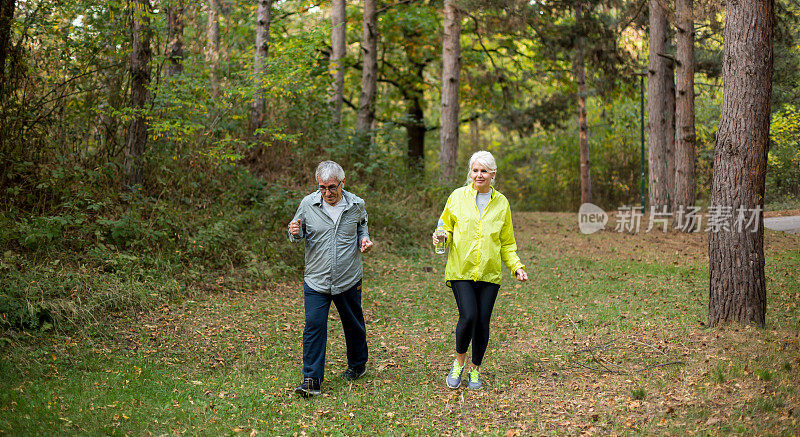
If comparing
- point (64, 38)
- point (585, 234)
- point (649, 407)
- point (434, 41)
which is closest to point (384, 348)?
point (649, 407)

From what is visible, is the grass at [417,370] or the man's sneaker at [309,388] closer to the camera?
the grass at [417,370]

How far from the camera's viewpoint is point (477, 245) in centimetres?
521

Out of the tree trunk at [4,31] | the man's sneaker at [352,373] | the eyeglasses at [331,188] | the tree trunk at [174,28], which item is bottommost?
the man's sneaker at [352,373]

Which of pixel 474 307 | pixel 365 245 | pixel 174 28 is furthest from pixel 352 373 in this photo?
pixel 174 28

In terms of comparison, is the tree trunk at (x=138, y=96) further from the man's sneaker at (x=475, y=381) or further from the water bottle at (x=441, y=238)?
the man's sneaker at (x=475, y=381)

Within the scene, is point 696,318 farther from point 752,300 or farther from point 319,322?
point 319,322

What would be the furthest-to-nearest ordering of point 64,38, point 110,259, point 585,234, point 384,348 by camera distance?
point 585,234
point 64,38
point 110,259
point 384,348

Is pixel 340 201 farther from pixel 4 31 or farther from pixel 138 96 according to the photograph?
pixel 138 96

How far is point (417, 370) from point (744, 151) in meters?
3.86

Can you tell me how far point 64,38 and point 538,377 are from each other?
25.9 feet

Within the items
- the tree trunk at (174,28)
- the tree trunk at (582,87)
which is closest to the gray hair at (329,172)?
the tree trunk at (174,28)

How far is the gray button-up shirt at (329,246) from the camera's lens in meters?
5.33

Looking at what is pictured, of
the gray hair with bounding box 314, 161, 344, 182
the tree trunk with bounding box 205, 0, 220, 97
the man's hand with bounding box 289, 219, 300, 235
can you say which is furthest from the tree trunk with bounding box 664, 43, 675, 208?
the man's hand with bounding box 289, 219, 300, 235

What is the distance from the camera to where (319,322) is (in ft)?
17.5
